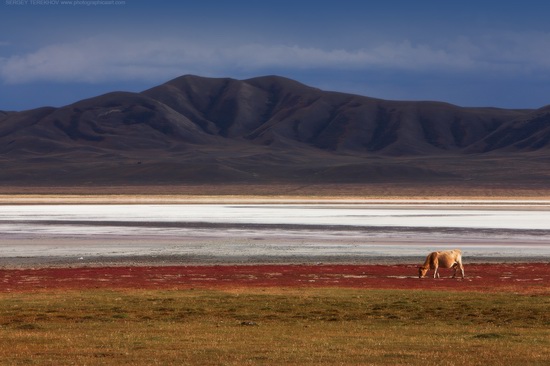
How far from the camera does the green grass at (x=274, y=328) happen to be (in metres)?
14.5

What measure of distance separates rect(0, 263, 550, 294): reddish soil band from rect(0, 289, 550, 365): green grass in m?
1.77

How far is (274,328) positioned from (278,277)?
9.86 m

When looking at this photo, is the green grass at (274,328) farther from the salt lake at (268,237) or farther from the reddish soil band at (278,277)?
the salt lake at (268,237)

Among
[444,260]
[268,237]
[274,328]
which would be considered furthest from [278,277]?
[268,237]

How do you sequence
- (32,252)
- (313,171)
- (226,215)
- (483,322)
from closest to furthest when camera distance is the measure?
(483,322) < (32,252) < (226,215) < (313,171)

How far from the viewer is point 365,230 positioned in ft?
165

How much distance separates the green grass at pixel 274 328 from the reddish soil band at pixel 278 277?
1.77 meters

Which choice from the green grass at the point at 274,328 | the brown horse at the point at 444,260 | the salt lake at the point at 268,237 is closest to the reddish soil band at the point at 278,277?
the brown horse at the point at 444,260

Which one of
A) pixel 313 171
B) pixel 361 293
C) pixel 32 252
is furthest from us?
pixel 313 171

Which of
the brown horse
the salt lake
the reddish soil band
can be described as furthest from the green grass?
the salt lake

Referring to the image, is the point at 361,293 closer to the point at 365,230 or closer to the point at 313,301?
the point at 313,301

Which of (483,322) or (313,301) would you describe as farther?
(313,301)

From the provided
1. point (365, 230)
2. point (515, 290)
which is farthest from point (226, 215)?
point (515, 290)

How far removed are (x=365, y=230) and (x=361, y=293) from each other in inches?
1068
